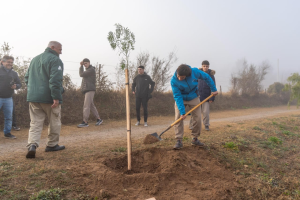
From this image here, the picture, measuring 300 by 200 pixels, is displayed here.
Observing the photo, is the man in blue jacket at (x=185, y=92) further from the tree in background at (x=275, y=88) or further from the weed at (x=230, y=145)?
the tree in background at (x=275, y=88)

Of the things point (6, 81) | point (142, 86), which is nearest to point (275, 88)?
point (142, 86)

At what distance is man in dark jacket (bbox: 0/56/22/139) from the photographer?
19.7 feet

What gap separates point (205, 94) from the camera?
672 cm

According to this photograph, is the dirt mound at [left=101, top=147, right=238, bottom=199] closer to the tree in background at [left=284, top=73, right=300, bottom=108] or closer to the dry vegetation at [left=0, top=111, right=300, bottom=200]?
the dry vegetation at [left=0, top=111, right=300, bottom=200]

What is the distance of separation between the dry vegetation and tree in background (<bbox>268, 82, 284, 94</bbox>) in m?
25.7

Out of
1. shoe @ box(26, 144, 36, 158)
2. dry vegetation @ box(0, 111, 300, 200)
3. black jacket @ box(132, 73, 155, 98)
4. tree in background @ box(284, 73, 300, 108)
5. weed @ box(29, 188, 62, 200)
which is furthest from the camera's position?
tree in background @ box(284, 73, 300, 108)

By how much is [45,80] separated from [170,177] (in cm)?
297

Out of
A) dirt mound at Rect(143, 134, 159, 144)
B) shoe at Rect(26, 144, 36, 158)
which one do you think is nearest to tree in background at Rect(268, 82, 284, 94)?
dirt mound at Rect(143, 134, 159, 144)

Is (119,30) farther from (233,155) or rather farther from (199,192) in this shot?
(199,192)

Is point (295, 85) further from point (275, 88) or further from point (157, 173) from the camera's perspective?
point (157, 173)

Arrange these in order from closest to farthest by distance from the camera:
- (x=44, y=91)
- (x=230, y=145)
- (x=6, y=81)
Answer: (x=44, y=91), (x=230, y=145), (x=6, y=81)

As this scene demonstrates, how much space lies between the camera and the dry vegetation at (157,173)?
282 cm

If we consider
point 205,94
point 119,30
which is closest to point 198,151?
point 205,94

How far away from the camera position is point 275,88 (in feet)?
90.4
